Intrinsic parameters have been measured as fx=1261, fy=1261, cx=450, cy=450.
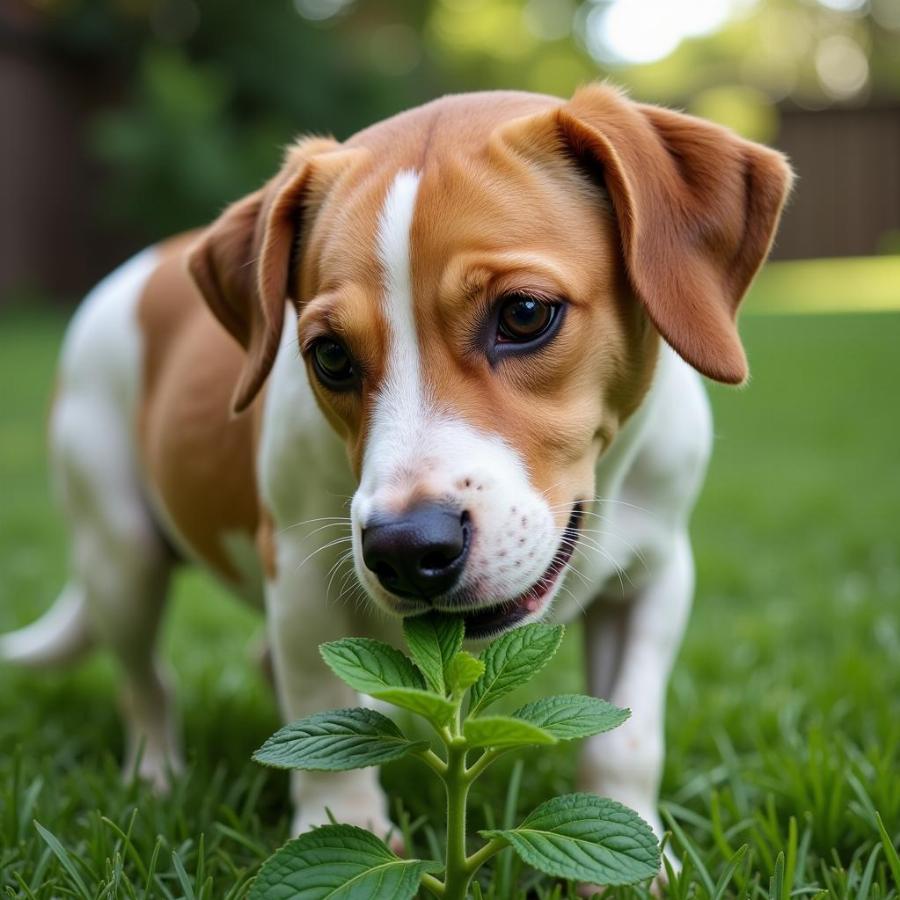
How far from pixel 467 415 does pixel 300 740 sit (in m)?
0.70

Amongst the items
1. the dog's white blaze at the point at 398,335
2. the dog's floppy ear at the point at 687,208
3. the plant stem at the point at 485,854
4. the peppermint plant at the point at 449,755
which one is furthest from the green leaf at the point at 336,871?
the dog's floppy ear at the point at 687,208

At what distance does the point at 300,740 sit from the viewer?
2.03m

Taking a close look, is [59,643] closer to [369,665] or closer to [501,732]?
[369,665]

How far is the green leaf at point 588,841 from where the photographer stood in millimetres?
1893

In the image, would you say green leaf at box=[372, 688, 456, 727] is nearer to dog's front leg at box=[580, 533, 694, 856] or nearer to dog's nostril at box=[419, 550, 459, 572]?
dog's nostril at box=[419, 550, 459, 572]

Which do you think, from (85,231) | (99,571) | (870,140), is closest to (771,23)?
(870,140)

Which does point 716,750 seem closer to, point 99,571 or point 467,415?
point 467,415

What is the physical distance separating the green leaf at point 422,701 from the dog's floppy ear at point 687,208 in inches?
39.2

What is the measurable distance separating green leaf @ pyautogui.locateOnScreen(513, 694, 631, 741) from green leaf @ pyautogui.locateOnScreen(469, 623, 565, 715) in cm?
5

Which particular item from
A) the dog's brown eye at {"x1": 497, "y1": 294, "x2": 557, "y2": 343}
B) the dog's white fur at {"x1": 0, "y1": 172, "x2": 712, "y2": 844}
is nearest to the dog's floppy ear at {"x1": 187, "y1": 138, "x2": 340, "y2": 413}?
the dog's white fur at {"x1": 0, "y1": 172, "x2": 712, "y2": 844}

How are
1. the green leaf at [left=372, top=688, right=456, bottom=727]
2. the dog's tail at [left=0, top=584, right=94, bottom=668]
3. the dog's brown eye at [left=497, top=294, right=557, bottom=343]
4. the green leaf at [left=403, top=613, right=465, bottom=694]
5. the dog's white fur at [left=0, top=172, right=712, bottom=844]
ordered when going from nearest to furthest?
the green leaf at [left=372, top=688, right=456, bottom=727] < the green leaf at [left=403, top=613, right=465, bottom=694] < the dog's white fur at [left=0, top=172, right=712, bottom=844] < the dog's brown eye at [left=497, top=294, right=557, bottom=343] < the dog's tail at [left=0, top=584, right=94, bottom=668]

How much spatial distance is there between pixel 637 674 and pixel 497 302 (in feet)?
3.49

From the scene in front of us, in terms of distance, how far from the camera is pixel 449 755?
2.02 metres

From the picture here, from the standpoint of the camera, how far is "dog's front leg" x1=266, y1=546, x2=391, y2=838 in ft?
9.36
